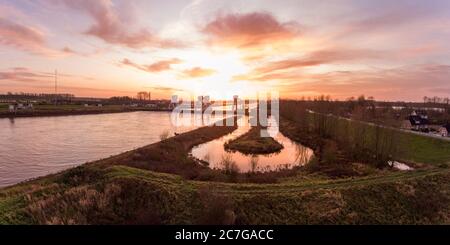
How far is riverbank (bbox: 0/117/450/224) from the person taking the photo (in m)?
12.8

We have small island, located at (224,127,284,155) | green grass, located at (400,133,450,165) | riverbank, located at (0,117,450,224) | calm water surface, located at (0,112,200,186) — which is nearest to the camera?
riverbank, located at (0,117,450,224)

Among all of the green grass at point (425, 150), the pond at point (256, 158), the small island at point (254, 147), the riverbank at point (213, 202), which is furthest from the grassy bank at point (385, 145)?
the riverbank at point (213, 202)

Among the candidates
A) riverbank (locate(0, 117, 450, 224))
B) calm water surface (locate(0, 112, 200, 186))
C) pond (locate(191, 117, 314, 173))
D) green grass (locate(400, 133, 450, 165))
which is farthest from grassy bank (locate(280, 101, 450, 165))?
calm water surface (locate(0, 112, 200, 186))

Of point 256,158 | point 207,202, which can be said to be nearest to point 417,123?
point 256,158

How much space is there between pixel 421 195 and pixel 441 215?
5.56ft

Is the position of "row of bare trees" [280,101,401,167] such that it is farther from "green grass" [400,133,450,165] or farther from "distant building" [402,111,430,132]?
"distant building" [402,111,430,132]

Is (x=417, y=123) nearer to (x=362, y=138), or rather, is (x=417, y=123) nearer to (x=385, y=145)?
(x=362, y=138)

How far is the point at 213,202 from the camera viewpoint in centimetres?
1307

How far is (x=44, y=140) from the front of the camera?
141 feet

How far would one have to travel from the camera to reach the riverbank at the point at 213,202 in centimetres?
1281

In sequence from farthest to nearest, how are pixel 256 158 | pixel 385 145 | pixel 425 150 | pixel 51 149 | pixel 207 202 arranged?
1. pixel 425 150
2. pixel 51 149
3. pixel 256 158
4. pixel 385 145
5. pixel 207 202

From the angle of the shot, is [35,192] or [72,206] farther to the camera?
[35,192]
